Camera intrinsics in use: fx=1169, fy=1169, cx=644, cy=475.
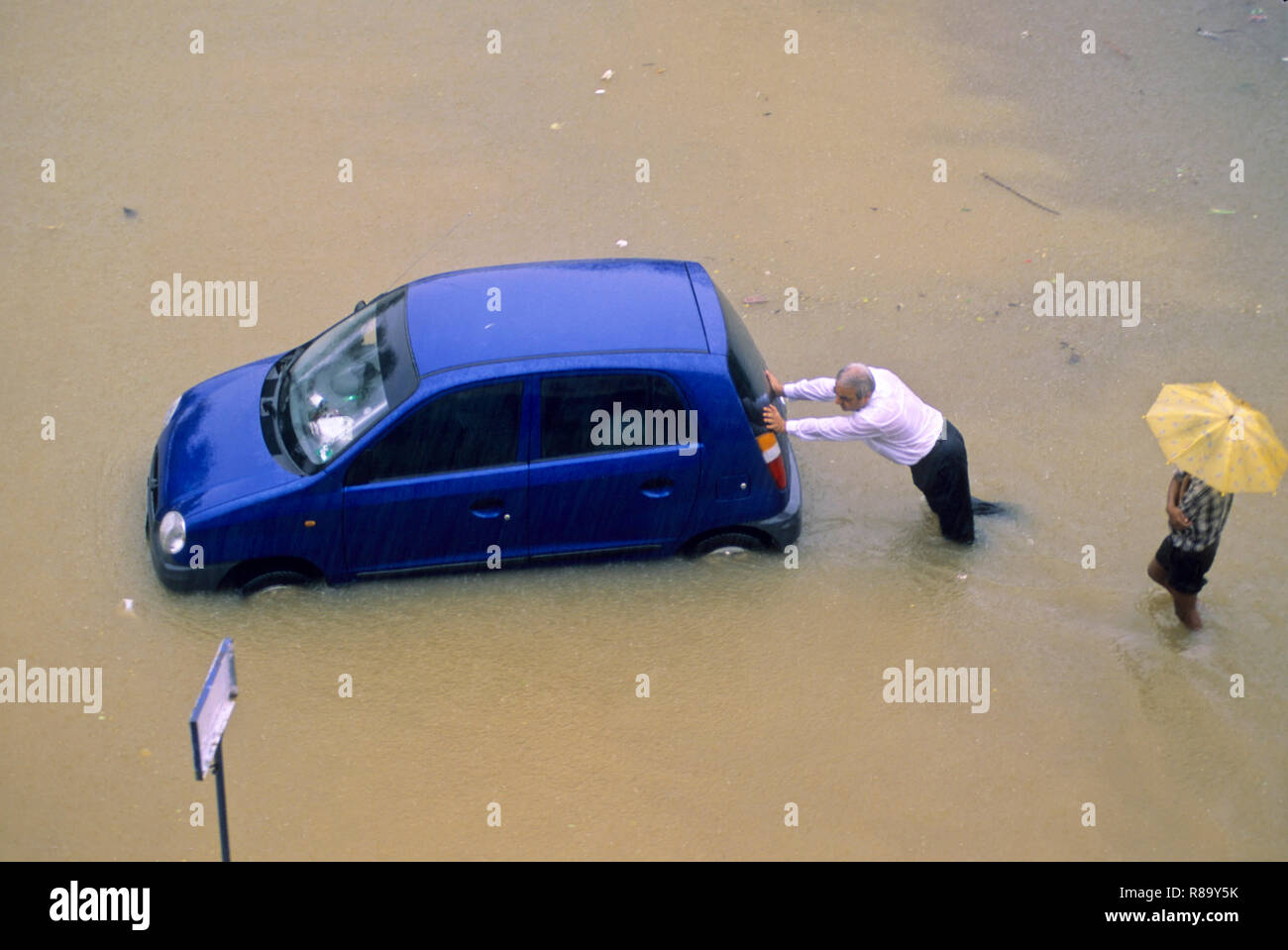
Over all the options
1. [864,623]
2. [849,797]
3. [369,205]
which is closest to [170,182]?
[369,205]

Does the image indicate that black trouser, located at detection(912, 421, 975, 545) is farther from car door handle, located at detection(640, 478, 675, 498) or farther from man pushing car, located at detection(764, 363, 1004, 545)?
car door handle, located at detection(640, 478, 675, 498)

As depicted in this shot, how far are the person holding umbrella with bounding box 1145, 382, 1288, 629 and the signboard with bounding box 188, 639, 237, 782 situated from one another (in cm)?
460

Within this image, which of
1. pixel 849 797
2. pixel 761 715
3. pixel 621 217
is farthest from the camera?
pixel 621 217

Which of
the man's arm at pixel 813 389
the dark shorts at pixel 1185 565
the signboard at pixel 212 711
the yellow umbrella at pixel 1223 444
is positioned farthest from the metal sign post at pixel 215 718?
the dark shorts at pixel 1185 565

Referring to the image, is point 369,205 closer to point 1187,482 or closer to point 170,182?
point 170,182

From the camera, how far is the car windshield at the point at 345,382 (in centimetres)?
657

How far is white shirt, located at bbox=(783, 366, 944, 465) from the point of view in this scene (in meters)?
6.87

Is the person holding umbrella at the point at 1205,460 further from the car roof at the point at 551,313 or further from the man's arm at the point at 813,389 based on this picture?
the car roof at the point at 551,313

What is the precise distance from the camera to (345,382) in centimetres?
685

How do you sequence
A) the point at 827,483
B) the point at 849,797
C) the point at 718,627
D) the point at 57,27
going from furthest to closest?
the point at 57,27 < the point at 827,483 < the point at 718,627 < the point at 849,797

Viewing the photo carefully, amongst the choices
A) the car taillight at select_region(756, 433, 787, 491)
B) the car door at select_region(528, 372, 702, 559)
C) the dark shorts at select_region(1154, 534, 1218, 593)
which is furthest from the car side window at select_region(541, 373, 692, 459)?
the dark shorts at select_region(1154, 534, 1218, 593)

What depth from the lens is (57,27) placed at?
1210 cm

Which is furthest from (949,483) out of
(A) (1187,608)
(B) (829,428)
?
(A) (1187,608)

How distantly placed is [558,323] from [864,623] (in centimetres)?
252
